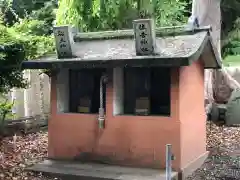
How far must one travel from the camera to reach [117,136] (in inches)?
321

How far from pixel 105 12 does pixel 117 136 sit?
6567 mm

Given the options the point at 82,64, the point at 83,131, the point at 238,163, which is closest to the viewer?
the point at 82,64

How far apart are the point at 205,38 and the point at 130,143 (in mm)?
2535

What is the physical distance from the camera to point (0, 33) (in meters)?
8.16

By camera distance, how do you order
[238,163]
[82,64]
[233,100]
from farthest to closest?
[233,100]
[238,163]
[82,64]

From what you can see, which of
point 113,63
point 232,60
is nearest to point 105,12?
point 113,63

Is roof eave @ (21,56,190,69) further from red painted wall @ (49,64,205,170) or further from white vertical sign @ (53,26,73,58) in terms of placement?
red painted wall @ (49,64,205,170)

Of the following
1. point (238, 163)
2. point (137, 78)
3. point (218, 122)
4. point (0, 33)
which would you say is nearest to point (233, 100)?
point (218, 122)

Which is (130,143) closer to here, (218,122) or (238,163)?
(238,163)

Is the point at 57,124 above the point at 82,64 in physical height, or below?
below

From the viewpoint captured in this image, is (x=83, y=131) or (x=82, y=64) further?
(x=83, y=131)

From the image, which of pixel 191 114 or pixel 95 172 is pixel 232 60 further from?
pixel 95 172

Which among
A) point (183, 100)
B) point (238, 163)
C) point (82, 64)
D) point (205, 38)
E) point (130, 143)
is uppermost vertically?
point (205, 38)

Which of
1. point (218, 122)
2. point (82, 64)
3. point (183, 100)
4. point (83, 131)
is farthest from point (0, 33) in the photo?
point (218, 122)
